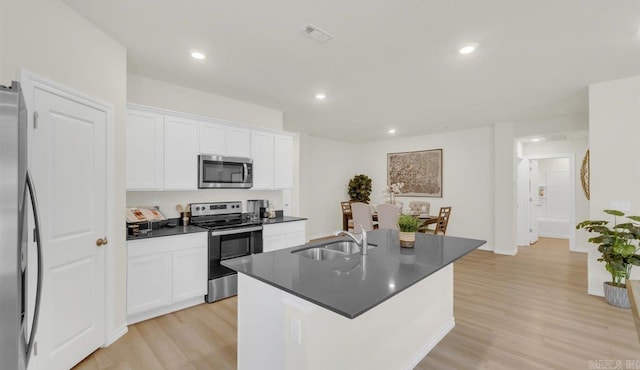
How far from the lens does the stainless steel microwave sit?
3.56 m

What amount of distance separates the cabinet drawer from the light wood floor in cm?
74

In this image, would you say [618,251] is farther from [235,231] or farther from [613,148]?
[235,231]

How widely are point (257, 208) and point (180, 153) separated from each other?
4.65 feet

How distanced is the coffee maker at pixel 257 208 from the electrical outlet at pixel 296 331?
2958mm

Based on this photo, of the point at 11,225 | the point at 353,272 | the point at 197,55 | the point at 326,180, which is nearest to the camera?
the point at 11,225

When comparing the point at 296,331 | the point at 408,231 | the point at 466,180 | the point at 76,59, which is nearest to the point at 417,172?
the point at 466,180

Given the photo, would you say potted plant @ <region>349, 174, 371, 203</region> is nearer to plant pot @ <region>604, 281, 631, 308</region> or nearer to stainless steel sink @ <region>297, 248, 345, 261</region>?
plant pot @ <region>604, 281, 631, 308</region>

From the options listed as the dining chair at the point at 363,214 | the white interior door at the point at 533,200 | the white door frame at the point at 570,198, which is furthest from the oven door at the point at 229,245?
the white interior door at the point at 533,200

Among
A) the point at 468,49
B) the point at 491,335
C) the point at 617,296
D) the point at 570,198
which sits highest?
the point at 468,49

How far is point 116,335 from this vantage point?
2.56 meters

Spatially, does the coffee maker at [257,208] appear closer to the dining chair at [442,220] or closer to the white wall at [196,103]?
the white wall at [196,103]

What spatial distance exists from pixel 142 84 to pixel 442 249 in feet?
12.3

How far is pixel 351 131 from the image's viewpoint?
Answer: 6617mm

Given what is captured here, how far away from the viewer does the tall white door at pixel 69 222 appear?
1.92 metres
